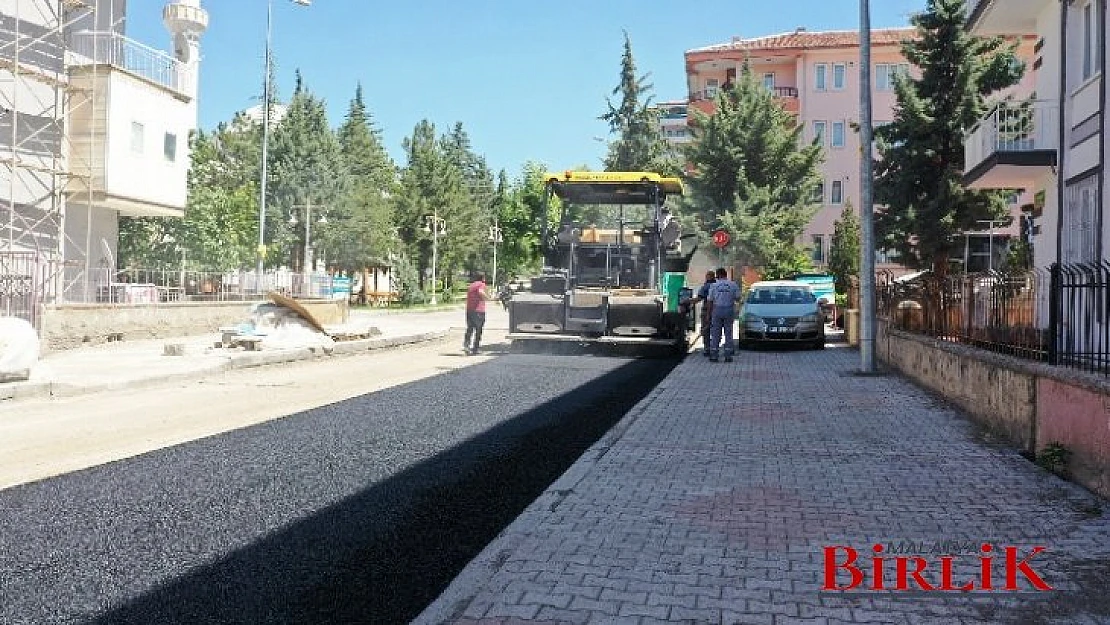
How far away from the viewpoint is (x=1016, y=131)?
18.6m

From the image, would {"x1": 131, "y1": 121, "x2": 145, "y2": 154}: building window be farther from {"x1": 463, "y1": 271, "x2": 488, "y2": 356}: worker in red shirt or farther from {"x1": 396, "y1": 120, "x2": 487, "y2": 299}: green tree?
{"x1": 396, "y1": 120, "x2": 487, "y2": 299}: green tree

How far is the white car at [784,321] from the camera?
21.3 metres

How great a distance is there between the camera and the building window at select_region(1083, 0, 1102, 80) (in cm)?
1439

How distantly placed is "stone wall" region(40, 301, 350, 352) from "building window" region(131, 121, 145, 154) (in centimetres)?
494

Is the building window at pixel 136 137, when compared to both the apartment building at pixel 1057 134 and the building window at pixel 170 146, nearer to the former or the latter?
the building window at pixel 170 146

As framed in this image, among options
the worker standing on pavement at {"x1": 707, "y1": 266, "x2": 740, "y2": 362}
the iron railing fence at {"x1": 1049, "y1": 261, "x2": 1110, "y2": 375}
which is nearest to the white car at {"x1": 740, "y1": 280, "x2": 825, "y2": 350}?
the worker standing on pavement at {"x1": 707, "y1": 266, "x2": 740, "y2": 362}

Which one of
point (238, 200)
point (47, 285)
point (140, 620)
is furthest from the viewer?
point (238, 200)

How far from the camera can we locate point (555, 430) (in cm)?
961

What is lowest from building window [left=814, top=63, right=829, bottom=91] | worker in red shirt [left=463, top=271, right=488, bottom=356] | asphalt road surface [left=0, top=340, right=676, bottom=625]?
asphalt road surface [left=0, top=340, right=676, bottom=625]

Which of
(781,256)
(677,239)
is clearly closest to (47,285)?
(677,239)

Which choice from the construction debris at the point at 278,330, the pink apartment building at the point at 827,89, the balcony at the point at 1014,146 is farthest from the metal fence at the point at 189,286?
the pink apartment building at the point at 827,89

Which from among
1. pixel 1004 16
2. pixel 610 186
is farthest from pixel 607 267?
pixel 1004 16

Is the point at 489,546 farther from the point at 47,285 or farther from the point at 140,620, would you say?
the point at 47,285

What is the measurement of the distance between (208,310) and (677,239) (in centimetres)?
1334
